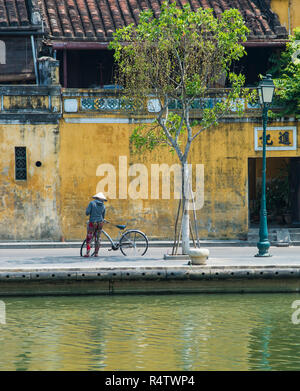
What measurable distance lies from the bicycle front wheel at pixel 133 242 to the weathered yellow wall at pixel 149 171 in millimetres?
3702

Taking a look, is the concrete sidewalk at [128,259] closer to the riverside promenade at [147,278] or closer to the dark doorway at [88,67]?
the riverside promenade at [147,278]

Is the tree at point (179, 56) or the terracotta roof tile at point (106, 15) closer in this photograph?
the tree at point (179, 56)

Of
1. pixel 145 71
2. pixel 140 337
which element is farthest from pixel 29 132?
pixel 140 337

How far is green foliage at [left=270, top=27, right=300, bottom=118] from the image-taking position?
26.8m

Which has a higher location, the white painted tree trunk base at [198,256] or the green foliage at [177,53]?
the green foliage at [177,53]

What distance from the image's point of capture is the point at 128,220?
26.8 meters

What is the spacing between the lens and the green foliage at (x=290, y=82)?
1053 inches

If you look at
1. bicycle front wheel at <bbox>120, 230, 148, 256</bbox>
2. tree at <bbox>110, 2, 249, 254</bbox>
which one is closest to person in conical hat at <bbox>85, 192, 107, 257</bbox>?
bicycle front wheel at <bbox>120, 230, 148, 256</bbox>

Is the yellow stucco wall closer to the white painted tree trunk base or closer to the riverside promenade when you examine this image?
the riverside promenade

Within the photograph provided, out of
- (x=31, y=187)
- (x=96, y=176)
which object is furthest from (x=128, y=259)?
(x=31, y=187)

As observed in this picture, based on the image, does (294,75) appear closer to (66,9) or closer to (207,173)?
(207,173)

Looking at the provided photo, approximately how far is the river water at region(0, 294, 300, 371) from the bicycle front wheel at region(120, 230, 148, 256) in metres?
4.49

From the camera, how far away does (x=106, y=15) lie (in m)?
29.1

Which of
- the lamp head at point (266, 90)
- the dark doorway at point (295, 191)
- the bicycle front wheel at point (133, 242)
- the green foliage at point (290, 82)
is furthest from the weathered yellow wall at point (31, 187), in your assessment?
the dark doorway at point (295, 191)
